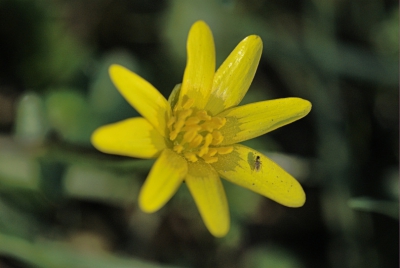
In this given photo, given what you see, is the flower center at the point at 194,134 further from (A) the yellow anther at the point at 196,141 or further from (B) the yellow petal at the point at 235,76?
(B) the yellow petal at the point at 235,76

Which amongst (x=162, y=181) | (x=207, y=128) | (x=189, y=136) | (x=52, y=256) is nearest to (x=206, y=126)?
(x=207, y=128)

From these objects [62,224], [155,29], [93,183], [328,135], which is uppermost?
[155,29]

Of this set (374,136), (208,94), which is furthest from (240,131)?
(374,136)

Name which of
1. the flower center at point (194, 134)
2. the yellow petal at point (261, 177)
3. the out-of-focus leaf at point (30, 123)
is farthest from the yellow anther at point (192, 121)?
the out-of-focus leaf at point (30, 123)

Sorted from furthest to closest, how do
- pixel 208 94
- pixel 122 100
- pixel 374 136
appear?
pixel 374 136 → pixel 122 100 → pixel 208 94

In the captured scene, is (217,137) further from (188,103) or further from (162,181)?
(162,181)

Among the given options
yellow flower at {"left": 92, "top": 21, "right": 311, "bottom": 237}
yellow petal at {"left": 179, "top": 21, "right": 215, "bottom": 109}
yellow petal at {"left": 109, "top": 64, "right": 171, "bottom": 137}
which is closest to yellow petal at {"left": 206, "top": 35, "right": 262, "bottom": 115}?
yellow flower at {"left": 92, "top": 21, "right": 311, "bottom": 237}

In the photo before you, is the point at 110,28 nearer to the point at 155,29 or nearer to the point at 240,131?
the point at 155,29

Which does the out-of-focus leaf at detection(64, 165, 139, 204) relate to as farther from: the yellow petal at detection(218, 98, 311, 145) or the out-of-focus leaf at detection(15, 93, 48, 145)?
the yellow petal at detection(218, 98, 311, 145)
